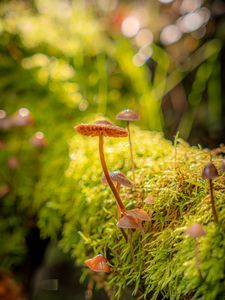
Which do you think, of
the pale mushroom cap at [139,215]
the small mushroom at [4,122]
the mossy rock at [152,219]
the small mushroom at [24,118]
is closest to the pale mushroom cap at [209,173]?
the mossy rock at [152,219]

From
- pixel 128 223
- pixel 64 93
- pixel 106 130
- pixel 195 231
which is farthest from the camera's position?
pixel 64 93

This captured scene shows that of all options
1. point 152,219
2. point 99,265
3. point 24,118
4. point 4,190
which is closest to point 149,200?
point 152,219

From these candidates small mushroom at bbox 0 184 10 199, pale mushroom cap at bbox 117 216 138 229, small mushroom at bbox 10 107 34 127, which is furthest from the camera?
small mushroom at bbox 0 184 10 199

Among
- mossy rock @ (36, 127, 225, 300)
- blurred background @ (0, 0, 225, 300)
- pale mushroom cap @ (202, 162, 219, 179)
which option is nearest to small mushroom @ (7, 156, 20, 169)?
blurred background @ (0, 0, 225, 300)

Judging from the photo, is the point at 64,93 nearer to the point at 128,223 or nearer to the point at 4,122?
the point at 4,122

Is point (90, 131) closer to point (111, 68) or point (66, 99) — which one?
point (66, 99)

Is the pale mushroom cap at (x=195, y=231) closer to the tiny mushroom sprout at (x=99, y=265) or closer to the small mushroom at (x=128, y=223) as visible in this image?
the small mushroom at (x=128, y=223)

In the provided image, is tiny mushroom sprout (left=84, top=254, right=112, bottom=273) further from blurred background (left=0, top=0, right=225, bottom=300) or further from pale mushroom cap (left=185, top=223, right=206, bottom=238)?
blurred background (left=0, top=0, right=225, bottom=300)
